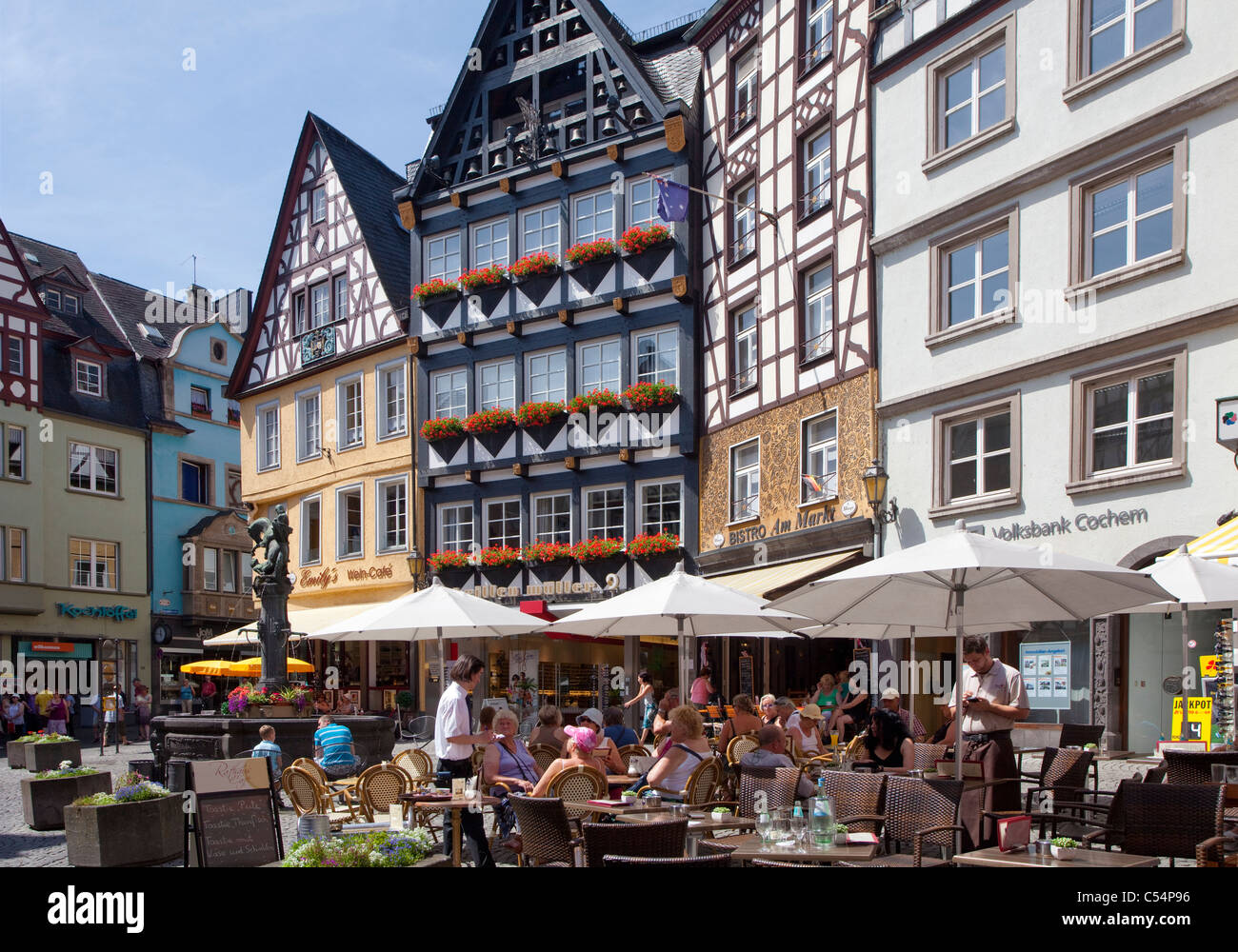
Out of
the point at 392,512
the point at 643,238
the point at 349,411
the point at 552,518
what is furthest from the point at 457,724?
the point at 349,411

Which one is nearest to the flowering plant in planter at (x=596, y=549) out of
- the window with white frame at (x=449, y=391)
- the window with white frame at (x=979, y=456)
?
the window with white frame at (x=449, y=391)

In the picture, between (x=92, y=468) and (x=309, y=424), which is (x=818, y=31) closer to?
(x=309, y=424)

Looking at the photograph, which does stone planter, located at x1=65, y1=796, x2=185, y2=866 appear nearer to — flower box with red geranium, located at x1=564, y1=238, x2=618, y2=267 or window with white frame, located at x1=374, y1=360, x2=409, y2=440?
flower box with red geranium, located at x1=564, y1=238, x2=618, y2=267

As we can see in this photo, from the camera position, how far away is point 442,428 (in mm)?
29250

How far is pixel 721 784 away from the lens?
10180 mm

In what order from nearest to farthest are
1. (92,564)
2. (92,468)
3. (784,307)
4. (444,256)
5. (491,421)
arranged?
(784,307) → (491,421) → (444,256) → (92,564) → (92,468)

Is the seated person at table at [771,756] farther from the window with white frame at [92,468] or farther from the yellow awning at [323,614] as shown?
the window with white frame at [92,468]

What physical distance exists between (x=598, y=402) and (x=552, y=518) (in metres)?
3.07

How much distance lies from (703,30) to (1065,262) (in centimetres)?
1211

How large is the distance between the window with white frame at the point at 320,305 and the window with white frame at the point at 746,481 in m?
13.8

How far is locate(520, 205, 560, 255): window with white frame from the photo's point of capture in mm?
28344

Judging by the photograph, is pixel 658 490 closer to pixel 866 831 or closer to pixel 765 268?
pixel 765 268

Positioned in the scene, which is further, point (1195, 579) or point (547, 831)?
point (1195, 579)

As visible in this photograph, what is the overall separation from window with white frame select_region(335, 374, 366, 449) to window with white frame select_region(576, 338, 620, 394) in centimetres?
715
